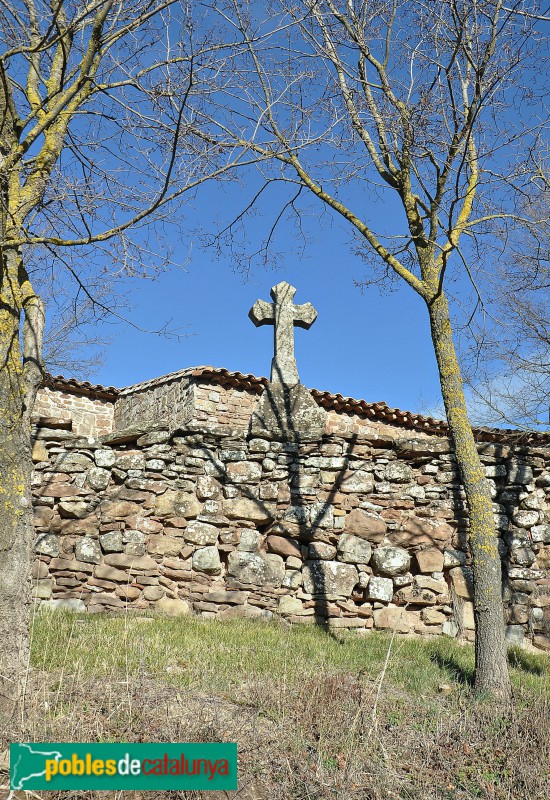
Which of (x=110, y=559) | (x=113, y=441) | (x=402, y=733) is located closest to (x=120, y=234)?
(x=113, y=441)

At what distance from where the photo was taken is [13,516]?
146 inches

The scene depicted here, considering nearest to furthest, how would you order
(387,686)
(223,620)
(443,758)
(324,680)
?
(443,758) → (324,680) → (387,686) → (223,620)

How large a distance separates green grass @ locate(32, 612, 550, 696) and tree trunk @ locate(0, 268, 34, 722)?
0.58 metres

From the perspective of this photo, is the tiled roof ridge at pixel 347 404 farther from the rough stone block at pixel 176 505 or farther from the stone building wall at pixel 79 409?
the rough stone block at pixel 176 505

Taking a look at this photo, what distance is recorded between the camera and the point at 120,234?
442 centimetres

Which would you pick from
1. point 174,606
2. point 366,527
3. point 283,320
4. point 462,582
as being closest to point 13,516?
point 174,606

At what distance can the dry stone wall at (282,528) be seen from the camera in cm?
620

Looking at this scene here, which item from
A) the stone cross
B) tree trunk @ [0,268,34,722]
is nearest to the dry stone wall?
the stone cross

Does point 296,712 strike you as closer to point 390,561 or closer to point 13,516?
point 13,516

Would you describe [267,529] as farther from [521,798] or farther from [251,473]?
[521,798]

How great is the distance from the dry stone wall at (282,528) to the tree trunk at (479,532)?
5.35 ft

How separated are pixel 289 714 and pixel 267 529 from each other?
2.88m

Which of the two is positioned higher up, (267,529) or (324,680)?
(267,529)

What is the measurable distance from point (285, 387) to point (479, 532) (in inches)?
119
